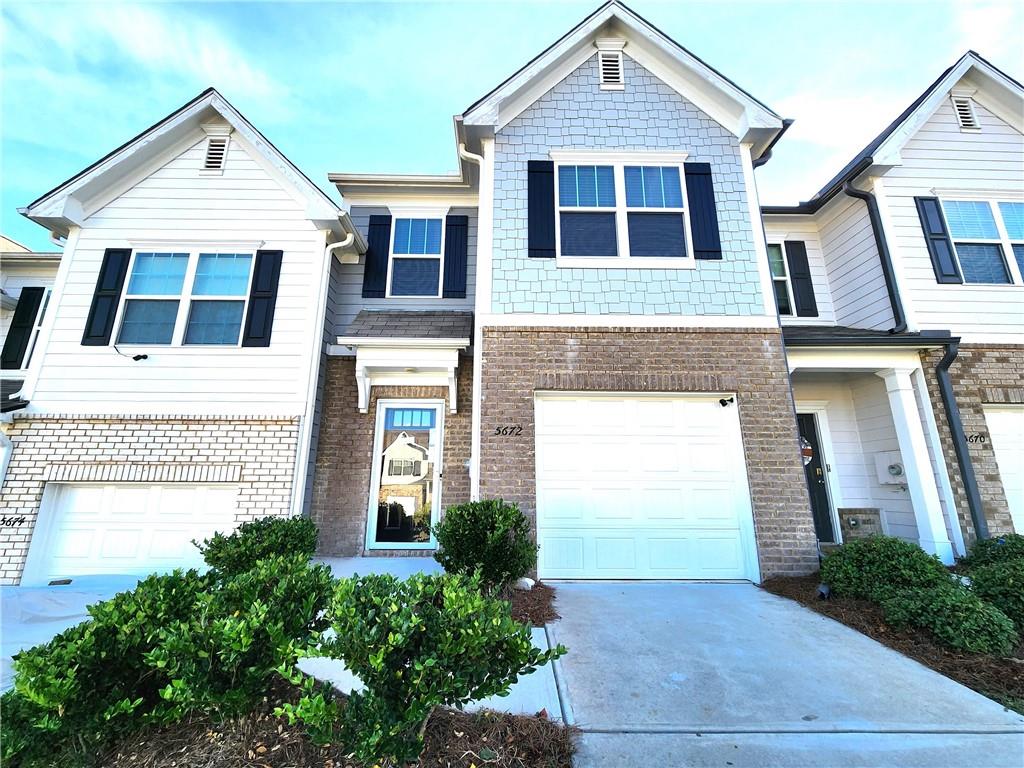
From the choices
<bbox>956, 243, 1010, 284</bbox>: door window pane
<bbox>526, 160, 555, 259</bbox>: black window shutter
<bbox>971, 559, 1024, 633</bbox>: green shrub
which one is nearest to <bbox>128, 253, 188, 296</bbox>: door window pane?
<bbox>526, 160, 555, 259</bbox>: black window shutter

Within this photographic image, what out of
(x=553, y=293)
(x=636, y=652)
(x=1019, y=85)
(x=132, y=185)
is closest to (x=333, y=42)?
(x=132, y=185)

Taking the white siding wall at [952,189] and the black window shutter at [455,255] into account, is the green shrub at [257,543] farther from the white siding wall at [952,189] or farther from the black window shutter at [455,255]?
the white siding wall at [952,189]

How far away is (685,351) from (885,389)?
3.70m

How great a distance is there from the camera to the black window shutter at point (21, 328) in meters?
8.47

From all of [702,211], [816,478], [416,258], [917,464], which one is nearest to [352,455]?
[416,258]

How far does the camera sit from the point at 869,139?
27.2 ft

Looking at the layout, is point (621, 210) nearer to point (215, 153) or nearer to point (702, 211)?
point (702, 211)

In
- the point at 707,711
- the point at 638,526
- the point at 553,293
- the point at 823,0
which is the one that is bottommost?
the point at 707,711

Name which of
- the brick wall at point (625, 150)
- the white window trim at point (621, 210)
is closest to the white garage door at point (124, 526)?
the brick wall at point (625, 150)

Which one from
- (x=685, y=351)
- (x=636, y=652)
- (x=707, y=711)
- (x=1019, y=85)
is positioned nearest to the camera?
(x=707, y=711)

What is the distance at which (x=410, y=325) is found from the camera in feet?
23.2

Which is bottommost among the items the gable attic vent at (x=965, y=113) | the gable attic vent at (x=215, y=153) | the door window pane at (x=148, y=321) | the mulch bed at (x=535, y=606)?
the mulch bed at (x=535, y=606)

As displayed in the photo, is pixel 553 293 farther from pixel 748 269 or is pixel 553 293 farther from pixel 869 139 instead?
pixel 869 139

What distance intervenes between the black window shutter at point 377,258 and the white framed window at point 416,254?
0.09m
